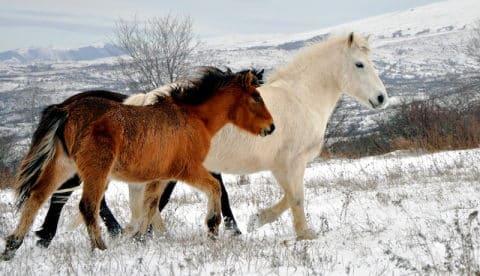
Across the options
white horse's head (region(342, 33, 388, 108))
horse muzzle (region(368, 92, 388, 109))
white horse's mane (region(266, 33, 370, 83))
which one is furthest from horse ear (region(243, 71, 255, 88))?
horse muzzle (region(368, 92, 388, 109))

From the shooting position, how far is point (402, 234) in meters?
5.18

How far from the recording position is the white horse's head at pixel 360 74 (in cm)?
705

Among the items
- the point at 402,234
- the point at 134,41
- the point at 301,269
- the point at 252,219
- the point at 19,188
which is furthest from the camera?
the point at 134,41

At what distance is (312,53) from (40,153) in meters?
3.99

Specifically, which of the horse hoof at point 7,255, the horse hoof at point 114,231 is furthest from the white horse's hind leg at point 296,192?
the horse hoof at point 7,255

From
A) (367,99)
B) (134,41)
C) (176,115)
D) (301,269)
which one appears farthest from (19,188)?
(134,41)

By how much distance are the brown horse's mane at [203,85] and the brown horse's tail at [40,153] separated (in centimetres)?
112

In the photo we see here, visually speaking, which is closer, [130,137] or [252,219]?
[130,137]

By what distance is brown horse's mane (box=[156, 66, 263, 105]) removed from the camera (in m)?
5.65

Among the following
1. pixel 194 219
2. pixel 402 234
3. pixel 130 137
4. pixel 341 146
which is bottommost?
pixel 341 146

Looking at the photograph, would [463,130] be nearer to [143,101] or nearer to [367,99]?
[367,99]

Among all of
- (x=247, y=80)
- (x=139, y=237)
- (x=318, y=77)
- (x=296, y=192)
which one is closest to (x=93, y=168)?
(x=139, y=237)

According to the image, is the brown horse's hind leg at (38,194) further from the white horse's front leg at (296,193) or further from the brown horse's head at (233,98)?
the white horse's front leg at (296,193)

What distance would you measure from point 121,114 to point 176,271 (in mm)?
1640
